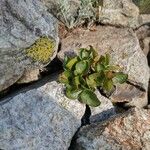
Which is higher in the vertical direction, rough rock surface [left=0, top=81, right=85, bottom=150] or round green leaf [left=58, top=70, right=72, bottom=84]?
round green leaf [left=58, top=70, right=72, bottom=84]

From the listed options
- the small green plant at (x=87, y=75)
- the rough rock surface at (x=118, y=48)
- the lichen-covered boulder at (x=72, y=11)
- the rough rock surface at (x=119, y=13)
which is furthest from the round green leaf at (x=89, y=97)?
the rough rock surface at (x=119, y=13)

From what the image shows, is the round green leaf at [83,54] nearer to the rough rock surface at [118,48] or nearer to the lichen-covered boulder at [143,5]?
the rough rock surface at [118,48]

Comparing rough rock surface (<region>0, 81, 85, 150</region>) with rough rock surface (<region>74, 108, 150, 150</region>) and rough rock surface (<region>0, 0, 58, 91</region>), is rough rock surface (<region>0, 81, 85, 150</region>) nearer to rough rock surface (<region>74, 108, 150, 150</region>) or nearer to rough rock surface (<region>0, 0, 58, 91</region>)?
rough rock surface (<region>74, 108, 150, 150</region>)

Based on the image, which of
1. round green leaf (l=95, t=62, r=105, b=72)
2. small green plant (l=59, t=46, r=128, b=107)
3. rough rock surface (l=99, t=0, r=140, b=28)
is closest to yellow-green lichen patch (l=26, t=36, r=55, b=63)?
small green plant (l=59, t=46, r=128, b=107)

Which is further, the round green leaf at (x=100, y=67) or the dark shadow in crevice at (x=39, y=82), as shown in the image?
the dark shadow in crevice at (x=39, y=82)

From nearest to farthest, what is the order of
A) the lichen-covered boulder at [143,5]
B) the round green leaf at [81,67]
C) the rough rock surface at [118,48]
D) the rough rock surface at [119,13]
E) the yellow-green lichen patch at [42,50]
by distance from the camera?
the yellow-green lichen patch at [42,50] → the round green leaf at [81,67] → the rough rock surface at [118,48] → the rough rock surface at [119,13] → the lichen-covered boulder at [143,5]

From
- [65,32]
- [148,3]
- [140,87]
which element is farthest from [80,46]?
[148,3]

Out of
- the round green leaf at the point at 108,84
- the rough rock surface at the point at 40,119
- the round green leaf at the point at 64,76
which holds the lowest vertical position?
the rough rock surface at the point at 40,119

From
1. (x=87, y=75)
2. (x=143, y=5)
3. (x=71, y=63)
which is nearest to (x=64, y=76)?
(x=71, y=63)
